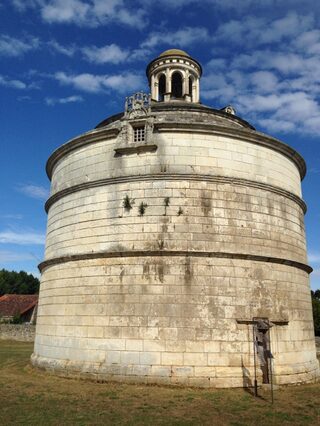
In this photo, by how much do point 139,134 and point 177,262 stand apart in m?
4.70

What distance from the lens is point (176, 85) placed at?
66.4 ft

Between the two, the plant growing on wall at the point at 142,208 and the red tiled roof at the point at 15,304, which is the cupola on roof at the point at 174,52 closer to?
the plant growing on wall at the point at 142,208

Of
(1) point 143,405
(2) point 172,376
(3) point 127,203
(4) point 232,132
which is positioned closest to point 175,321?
(2) point 172,376

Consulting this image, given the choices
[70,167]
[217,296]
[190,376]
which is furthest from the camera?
[70,167]

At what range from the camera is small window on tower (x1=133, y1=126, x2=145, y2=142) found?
13125mm

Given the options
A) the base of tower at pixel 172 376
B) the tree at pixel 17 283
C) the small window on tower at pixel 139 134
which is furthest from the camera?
the tree at pixel 17 283

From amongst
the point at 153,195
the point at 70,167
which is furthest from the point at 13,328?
the point at 153,195

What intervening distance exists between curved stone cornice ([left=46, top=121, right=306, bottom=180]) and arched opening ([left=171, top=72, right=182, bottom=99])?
7.59m

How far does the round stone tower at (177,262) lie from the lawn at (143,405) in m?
0.62

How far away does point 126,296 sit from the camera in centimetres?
1148

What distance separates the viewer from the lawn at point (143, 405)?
7.94 meters

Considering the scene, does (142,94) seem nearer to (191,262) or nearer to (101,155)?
(101,155)

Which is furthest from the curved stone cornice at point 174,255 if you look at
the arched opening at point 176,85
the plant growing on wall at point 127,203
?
the arched opening at point 176,85

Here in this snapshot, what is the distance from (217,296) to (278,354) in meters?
2.61
